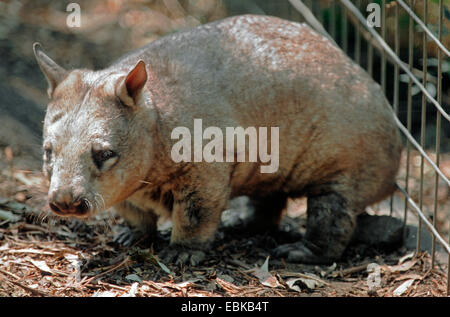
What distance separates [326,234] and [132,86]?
209 cm

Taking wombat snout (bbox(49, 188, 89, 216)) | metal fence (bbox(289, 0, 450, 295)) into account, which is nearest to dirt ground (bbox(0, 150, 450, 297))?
metal fence (bbox(289, 0, 450, 295))

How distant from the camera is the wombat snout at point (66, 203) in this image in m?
3.96

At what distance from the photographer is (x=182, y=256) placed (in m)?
4.87

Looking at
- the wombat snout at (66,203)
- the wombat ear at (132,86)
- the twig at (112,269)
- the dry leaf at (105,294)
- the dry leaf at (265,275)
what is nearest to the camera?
the wombat snout at (66,203)

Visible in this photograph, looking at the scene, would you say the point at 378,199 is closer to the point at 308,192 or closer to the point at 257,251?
the point at 308,192

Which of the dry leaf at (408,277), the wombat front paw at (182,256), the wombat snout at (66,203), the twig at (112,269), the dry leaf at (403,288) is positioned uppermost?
the wombat snout at (66,203)

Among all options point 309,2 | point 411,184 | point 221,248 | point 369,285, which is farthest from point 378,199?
point 309,2

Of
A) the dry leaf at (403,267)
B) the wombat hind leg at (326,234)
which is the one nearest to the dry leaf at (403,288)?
the dry leaf at (403,267)

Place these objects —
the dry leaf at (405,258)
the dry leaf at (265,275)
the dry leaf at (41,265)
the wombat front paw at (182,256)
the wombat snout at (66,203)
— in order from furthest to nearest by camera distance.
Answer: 1. the dry leaf at (405,258)
2. the wombat front paw at (182,256)
3. the dry leaf at (265,275)
4. the dry leaf at (41,265)
5. the wombat snout at (66,203)

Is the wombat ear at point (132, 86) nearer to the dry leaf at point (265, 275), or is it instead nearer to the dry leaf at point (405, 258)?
the dry leaf at point (265, 275)

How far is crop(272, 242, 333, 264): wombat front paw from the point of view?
5250mm

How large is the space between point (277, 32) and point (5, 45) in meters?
3.25

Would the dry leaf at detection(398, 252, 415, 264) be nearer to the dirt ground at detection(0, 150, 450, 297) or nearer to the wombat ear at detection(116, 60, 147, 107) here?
the dirt ground at detection(0, 150, 450, 297)

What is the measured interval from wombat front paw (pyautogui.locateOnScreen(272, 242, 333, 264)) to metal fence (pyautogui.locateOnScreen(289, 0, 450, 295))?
0.81m
